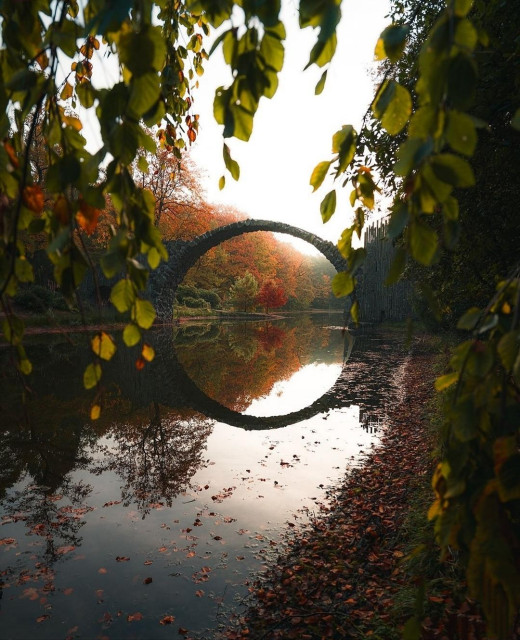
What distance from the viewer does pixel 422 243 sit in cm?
88

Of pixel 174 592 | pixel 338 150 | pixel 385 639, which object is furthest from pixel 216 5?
pixel 174 592

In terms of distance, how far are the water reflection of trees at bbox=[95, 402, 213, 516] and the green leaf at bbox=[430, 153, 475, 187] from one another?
185 inches

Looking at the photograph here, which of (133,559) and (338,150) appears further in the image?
(133,559)

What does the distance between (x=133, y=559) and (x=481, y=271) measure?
195 inches

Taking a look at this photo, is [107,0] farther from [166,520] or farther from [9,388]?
[9,388]

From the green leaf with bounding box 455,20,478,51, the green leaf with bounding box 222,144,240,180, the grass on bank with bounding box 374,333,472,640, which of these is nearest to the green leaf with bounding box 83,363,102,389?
the green leaf with bounding box 222,144,240,180

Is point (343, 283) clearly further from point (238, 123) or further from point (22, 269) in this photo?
point (22, 269)

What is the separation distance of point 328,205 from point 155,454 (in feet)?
18.4

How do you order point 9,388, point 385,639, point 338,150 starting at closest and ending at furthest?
point 338,150 < point 385,639 < point 9,388

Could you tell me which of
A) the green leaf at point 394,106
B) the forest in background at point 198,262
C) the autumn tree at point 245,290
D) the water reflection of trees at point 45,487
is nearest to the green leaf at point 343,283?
the green leaf at point 394,106

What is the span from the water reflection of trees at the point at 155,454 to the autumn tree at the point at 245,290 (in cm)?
3674

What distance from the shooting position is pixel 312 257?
4333 inches

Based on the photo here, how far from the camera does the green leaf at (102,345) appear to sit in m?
1.18

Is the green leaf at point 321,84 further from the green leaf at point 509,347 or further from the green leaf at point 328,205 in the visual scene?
the green leaf at point 509,347
